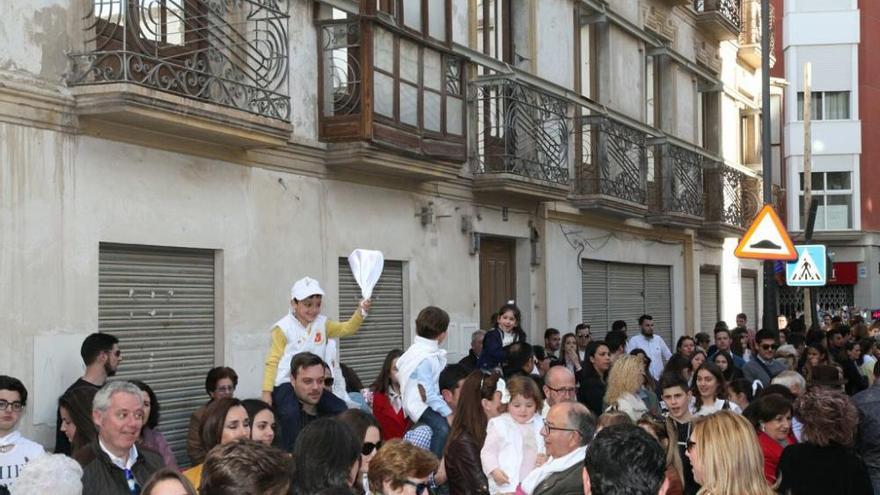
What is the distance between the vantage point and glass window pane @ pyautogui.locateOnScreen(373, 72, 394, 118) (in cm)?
1249

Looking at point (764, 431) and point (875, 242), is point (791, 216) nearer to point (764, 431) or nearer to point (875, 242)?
point (875, 242)

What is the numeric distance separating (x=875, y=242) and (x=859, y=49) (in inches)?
261

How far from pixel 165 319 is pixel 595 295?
10.9 metres

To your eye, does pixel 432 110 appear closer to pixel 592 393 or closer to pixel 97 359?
pixel 592 393

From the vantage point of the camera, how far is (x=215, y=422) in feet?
21.3

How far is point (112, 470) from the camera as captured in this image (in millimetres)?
6289

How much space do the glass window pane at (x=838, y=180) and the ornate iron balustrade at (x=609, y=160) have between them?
2336cm

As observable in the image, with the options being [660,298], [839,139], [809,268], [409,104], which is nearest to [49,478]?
[409,104]

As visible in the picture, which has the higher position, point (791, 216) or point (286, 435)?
point (791, 216)

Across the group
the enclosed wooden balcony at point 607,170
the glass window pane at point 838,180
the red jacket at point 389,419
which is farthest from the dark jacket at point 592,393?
the glass window pane at point 838,180

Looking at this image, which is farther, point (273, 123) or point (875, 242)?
point (875, 242)

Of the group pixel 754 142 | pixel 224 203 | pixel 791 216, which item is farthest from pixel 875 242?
pixel 224 203

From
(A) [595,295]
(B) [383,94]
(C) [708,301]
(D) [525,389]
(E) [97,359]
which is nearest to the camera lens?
(D) [525,389]

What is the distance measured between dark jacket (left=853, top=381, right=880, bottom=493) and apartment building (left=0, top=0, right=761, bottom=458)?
5421mm
